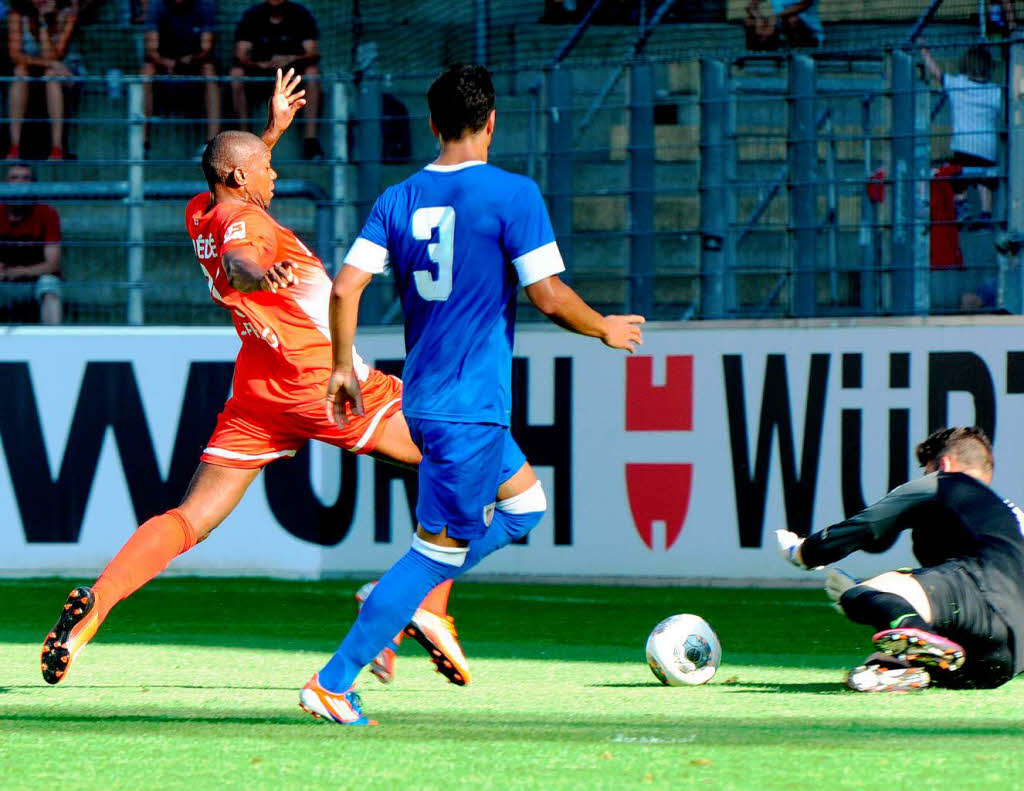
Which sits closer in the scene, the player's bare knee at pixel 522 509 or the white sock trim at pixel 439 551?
the white sock trim at pixel 439 551

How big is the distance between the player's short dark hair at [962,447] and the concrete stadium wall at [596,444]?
3270mm

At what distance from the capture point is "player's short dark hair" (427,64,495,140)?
192 inches

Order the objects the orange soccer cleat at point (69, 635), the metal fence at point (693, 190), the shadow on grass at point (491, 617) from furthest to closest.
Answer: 1. the metal fence at point (693, 190)
2. the shadow on grass at point (491, 617)
3. the orange soccer cleat at point (69, 635)

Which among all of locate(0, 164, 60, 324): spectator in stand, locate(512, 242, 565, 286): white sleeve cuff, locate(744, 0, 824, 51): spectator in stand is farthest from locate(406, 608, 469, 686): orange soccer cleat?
locate(744, 0, 824, 51): spectator in stand

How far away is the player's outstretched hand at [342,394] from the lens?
4.87m

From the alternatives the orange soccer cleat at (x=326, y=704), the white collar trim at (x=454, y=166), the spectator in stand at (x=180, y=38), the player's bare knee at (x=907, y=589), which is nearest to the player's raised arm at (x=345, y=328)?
the white collar trim at (x=454, y=166)

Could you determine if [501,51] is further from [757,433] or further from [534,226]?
[534,226]

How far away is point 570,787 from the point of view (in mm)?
3863

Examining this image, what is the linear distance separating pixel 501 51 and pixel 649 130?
323 cm

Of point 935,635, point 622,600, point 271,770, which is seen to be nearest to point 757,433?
point 622,600

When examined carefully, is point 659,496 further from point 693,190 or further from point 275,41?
point 275,41

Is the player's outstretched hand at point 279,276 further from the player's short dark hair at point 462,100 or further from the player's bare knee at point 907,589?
the player's bare knee at point 907,589

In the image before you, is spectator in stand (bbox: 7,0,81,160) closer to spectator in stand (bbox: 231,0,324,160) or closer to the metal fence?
the metal fence

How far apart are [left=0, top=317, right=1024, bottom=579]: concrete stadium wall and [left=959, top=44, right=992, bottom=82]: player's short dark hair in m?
1.42
